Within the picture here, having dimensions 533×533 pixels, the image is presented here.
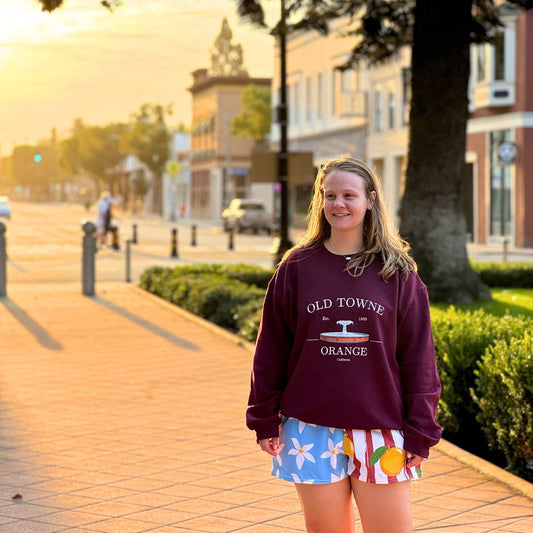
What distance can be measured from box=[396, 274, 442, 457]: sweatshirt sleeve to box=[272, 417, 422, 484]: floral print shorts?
67mm

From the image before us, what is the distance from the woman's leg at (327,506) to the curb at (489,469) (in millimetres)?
2685

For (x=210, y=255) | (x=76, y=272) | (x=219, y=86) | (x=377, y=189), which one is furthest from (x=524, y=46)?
(x=219, y=86)

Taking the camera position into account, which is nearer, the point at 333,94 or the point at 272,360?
the point at 272,360

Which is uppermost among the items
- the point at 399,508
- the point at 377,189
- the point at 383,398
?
the point at 377,189

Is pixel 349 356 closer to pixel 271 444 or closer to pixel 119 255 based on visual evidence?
pixel 271 444

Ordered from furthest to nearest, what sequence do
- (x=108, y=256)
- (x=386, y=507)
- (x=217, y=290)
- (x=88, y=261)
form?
(x=108, y=256) < (x=88, y=261) < (x=217, y=290) < (x=386, y=507)

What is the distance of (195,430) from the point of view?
8289mm

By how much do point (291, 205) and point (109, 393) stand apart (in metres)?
52.8

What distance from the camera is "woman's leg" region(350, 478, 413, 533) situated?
396cm

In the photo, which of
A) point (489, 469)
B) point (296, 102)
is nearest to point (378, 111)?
point (296, 102)

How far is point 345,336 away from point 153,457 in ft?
12.1

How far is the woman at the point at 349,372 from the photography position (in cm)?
398

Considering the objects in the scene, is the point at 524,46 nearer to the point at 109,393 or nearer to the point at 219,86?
the point at 109,393

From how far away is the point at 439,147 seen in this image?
14.4 meters
